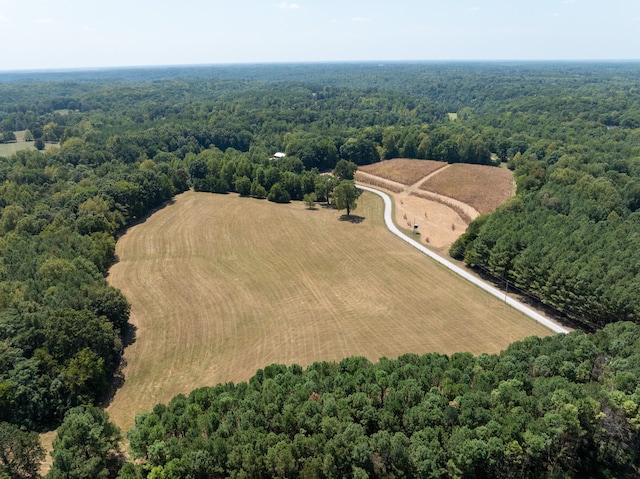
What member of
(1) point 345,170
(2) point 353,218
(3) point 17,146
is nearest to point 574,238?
(2) point 353,218

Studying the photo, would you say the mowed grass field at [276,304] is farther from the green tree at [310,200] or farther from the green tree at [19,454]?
the green tree at [310,200]

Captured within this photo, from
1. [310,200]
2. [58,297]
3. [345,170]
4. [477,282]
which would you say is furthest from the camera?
[345,170]

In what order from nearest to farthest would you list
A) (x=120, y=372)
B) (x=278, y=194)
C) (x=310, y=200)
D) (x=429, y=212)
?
1. (x=120, y=372)
2. (x=429, y=212)
3. (x=310, y=200)
4. (x=278, y=194)

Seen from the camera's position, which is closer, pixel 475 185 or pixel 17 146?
pixel 475 185

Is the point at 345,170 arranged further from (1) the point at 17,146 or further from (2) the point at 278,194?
(1) the point at 17,146

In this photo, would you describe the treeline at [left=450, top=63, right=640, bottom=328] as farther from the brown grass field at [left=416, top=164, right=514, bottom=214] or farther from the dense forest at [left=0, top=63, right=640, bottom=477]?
the brown grass field at [left=416, top=164, right=514, bottom=214]

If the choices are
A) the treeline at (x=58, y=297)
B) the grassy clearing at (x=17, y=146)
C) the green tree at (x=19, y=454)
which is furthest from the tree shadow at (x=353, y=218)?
the grassy clearing at (x=17, y=146)

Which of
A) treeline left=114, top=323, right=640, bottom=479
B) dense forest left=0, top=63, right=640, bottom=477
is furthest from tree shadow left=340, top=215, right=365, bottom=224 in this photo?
treeline left=114, top=323, right=640, bottom=479

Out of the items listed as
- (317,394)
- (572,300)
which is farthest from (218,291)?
(572,300)
